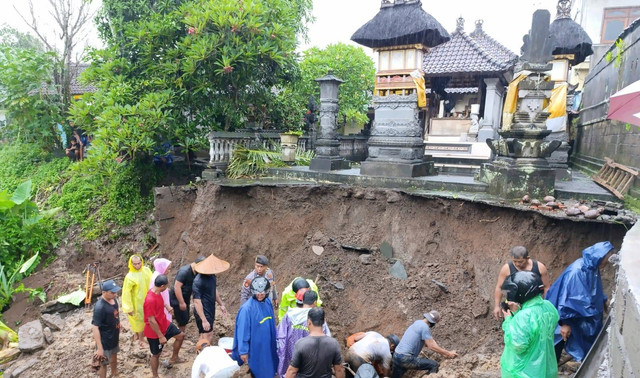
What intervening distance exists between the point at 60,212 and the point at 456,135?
566 inches

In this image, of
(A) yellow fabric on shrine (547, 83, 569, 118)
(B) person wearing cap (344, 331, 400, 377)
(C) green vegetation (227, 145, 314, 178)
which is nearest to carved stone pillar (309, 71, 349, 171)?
(C) green vegetation (227, 145, 314, 178)

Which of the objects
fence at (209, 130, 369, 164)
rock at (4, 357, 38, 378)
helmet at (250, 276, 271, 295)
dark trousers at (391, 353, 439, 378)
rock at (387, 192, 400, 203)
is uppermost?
fence at (209, 130, 369, 164)

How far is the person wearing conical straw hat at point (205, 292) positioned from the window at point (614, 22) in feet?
74.7

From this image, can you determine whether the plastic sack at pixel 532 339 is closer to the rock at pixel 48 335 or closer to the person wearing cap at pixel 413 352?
the person wearing cap at pixel 413 352

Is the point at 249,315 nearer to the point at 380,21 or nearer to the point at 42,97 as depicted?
the point at 380,21

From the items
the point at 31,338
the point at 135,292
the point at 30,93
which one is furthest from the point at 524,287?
the point at 30,93

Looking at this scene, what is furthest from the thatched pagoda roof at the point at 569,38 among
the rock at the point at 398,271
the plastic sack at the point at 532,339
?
the plastic sack at the point at 532,339

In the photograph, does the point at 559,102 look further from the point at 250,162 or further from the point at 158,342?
the point at 158,342

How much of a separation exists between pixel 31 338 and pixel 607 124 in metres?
13.6

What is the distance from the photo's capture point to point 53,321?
25.2 feet

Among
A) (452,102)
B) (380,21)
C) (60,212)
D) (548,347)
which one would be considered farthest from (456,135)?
(60,212)

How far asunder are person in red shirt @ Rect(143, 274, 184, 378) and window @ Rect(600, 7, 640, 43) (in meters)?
23.5

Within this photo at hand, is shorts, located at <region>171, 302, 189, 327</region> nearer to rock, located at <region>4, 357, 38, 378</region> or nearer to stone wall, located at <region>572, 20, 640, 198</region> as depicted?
rock, located at <region>4, 357, 38, 378</region>

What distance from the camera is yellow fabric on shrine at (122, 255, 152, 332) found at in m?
5.52
